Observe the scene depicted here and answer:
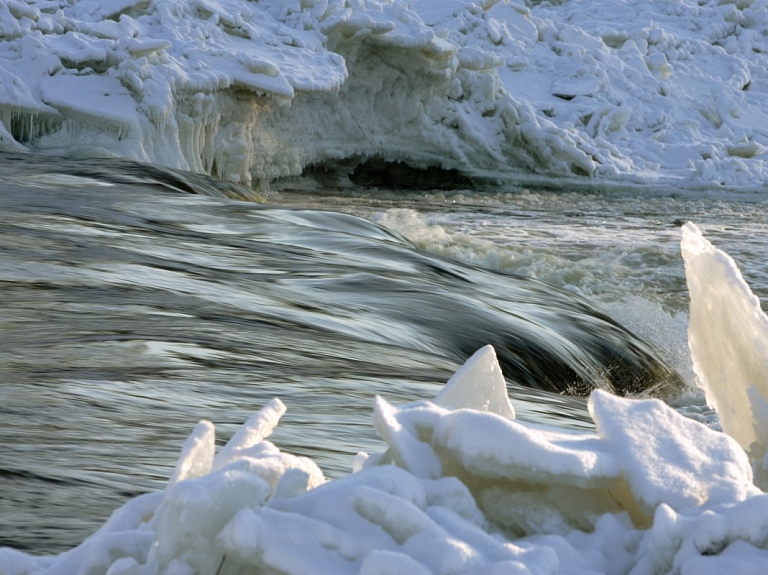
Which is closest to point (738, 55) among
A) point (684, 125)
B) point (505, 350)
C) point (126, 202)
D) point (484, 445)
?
point (684, 125)

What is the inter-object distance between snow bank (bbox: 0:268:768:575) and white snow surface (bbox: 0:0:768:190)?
8624 mm

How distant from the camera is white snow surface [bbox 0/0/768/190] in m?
9.74

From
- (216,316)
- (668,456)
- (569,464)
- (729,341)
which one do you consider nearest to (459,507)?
(569,464)

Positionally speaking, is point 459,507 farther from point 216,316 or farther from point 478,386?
point 216,316

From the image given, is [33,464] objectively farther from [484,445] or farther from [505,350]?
[505,350]

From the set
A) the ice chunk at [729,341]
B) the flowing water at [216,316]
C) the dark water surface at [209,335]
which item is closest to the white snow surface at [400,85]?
the flowing water at [216,316]

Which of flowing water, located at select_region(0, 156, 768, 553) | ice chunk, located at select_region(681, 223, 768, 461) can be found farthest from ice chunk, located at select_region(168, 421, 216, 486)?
ice chunk, located at select_region(681, 223, 768, 461)

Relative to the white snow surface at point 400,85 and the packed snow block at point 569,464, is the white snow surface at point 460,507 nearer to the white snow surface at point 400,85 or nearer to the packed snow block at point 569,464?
the packed snow block at point 569,464

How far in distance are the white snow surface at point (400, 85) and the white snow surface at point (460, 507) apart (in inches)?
340

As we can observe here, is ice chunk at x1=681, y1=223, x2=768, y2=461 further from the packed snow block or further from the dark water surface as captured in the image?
the dark water surface

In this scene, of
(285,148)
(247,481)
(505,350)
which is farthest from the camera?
(285,148)

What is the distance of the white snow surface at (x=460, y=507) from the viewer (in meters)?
1.06

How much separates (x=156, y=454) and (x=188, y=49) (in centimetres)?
874

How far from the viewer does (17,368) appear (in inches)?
112
